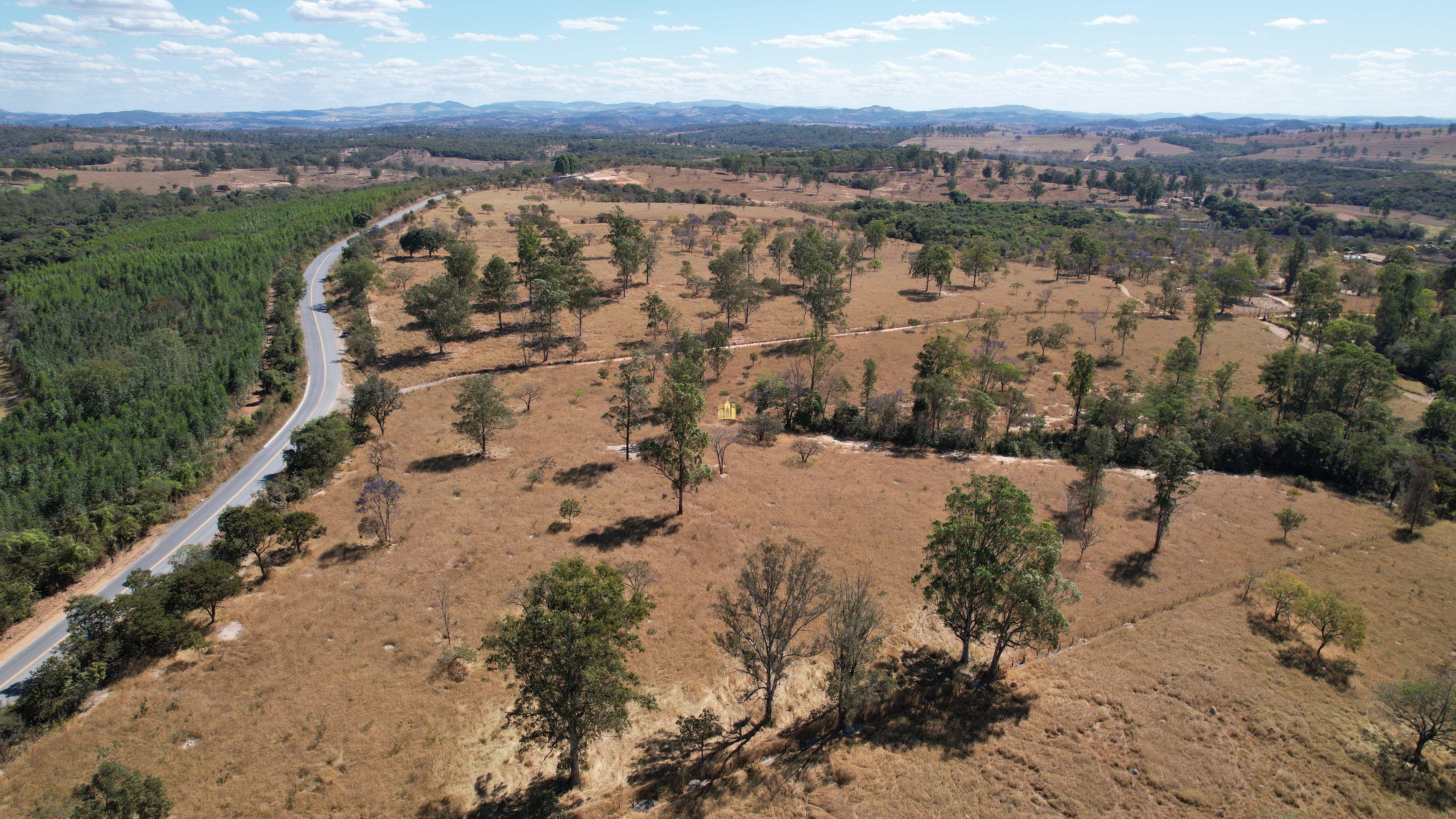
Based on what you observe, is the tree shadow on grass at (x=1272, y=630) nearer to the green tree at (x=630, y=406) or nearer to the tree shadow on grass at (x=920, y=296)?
the green tree at (x=630, y=406)

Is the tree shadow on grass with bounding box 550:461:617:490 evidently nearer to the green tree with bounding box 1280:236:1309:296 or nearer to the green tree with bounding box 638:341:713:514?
the green tree with bounding box 638:341:713:514

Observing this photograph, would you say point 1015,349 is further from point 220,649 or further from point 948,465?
point 220,649

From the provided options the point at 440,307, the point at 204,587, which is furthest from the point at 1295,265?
the point at 204,587

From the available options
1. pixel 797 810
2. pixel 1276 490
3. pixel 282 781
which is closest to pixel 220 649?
pixel 282 781

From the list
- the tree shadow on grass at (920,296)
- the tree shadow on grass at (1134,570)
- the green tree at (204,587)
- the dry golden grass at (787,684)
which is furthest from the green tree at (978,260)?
the green tree at (204,587)

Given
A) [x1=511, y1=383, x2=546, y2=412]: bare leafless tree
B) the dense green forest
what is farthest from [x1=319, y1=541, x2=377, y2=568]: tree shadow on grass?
[x1=511, y1=383, x2=546, y2=412]: bare leafless tree

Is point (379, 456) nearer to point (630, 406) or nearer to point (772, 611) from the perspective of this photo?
point (630, 406)
